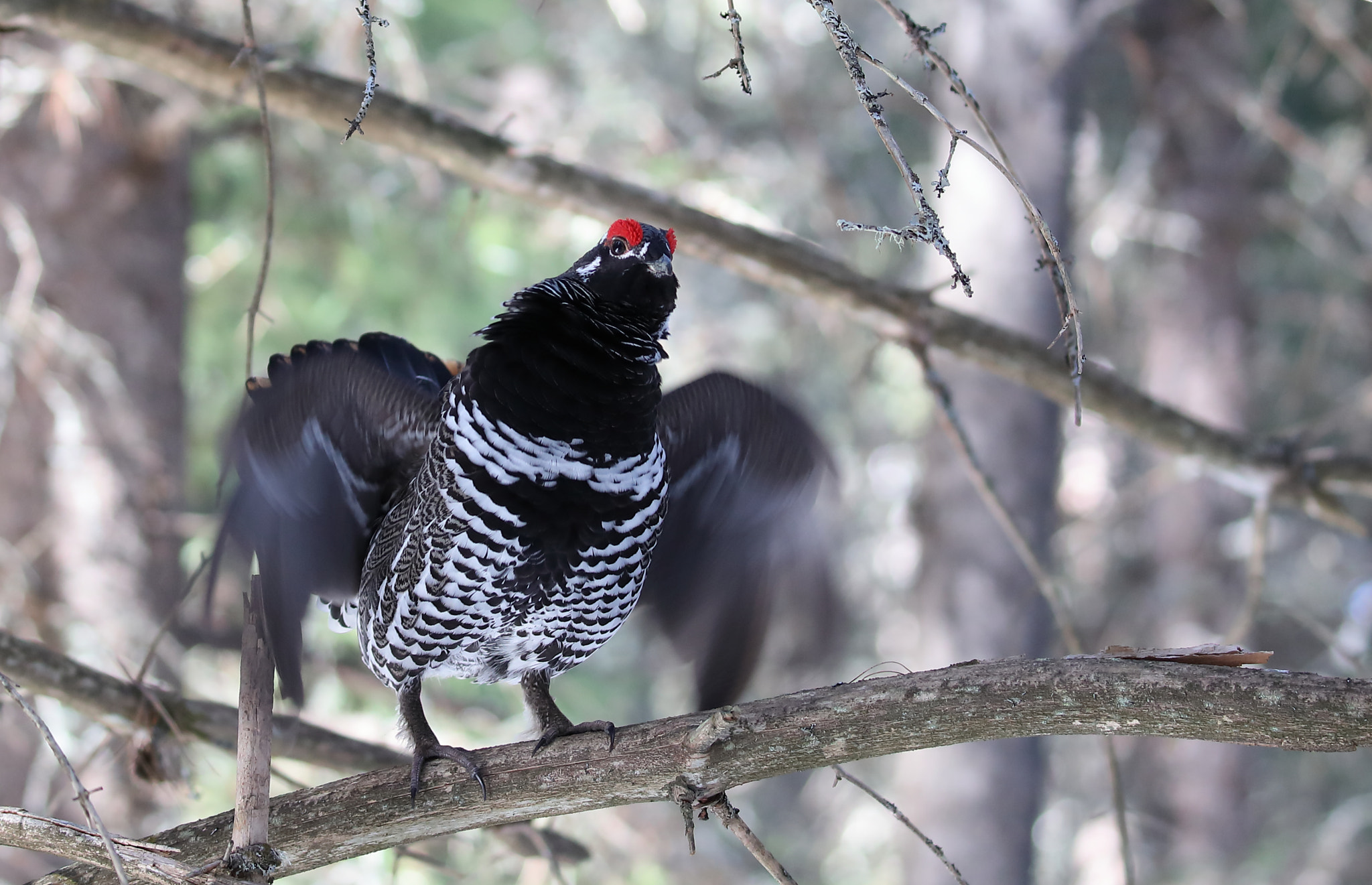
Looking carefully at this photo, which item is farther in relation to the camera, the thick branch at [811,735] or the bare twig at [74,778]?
the thick branch at [811,735]

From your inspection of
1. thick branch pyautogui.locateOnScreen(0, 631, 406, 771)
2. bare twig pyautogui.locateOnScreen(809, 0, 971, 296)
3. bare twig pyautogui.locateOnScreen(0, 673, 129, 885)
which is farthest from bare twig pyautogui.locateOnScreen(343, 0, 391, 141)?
thick branch pyautogui.locateOnScreen(0, 631, 406, 771)

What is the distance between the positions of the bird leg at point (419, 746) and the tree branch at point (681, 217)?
65.6 inches

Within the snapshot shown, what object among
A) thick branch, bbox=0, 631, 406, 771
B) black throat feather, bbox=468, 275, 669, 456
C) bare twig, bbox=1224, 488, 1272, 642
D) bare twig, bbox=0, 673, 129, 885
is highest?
bare twig, bbox=1224, 488, 1272, 642

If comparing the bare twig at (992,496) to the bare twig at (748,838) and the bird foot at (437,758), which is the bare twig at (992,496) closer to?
the bare twig at (748,838)

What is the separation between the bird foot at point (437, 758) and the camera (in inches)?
96.6

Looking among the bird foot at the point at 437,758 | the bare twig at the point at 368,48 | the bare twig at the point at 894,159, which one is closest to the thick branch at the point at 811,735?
the bird foot at the point at 437,758

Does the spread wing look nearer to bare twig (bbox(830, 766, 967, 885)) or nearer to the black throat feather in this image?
the black throat feather

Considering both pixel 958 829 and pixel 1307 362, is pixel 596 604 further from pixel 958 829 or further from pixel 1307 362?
pixel 1307 362

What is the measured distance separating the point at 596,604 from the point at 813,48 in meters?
8.67

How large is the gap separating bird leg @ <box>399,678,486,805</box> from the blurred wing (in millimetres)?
776

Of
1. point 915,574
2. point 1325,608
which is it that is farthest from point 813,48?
point 1325,608

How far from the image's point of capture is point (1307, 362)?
679 cm

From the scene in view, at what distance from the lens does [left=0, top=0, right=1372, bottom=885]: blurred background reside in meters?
5.12

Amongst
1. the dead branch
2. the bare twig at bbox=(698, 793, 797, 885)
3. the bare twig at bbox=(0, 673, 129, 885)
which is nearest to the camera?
the bare twig at bbox=(0, 673, 129, 885)
